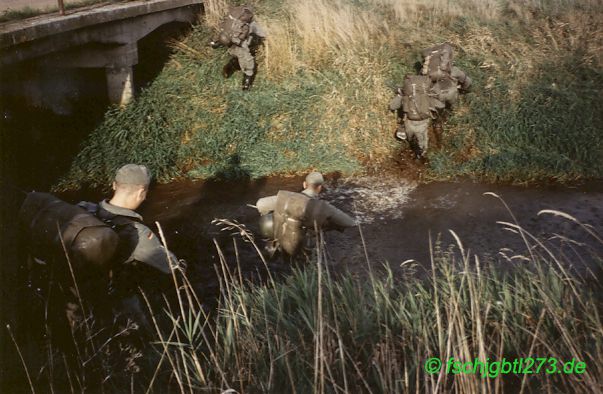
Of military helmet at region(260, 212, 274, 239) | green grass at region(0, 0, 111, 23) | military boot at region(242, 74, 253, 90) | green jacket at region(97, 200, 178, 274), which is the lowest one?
military helmet at region(260, 212, 274, 239)

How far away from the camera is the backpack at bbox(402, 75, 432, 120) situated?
7602 millimetres

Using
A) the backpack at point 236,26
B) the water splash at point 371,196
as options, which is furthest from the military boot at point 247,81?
the water splash at point 371,196

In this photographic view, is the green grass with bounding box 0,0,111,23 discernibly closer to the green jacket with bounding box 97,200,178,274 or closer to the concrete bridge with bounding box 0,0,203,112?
the concrete bridge with bounding box 0,0,203,112

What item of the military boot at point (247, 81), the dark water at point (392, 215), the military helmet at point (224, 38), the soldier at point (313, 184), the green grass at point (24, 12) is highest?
the green grass at point (24, 12)

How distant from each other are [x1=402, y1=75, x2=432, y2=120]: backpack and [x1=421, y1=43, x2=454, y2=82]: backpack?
148mm

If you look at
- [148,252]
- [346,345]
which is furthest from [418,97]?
[148,252]

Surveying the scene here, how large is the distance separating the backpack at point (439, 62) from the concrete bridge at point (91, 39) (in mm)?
5115

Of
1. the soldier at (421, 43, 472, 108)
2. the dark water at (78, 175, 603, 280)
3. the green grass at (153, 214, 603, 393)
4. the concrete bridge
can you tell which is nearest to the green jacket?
the green grass at (153, 214, 603, 393)

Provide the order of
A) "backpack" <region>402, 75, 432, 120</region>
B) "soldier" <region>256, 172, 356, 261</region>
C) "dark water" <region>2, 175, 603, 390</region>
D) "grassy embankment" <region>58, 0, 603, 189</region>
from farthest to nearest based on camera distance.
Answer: "grassy embankment" <region>58, 0, 603, 189</region>, "backpack" <region>402, 75, 432, 120</region>, "dark water" <region>2, 175, 603, 390</region>, "soldier" <region>256, 172, 356, 261</region>

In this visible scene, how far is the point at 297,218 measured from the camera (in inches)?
170

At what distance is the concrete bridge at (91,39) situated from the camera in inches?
241

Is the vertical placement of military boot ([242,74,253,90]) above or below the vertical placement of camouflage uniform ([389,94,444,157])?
above

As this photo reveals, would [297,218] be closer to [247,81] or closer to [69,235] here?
[69,235]

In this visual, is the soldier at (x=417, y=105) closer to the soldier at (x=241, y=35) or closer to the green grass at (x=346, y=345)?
the soldier at (x=241, y=35)
